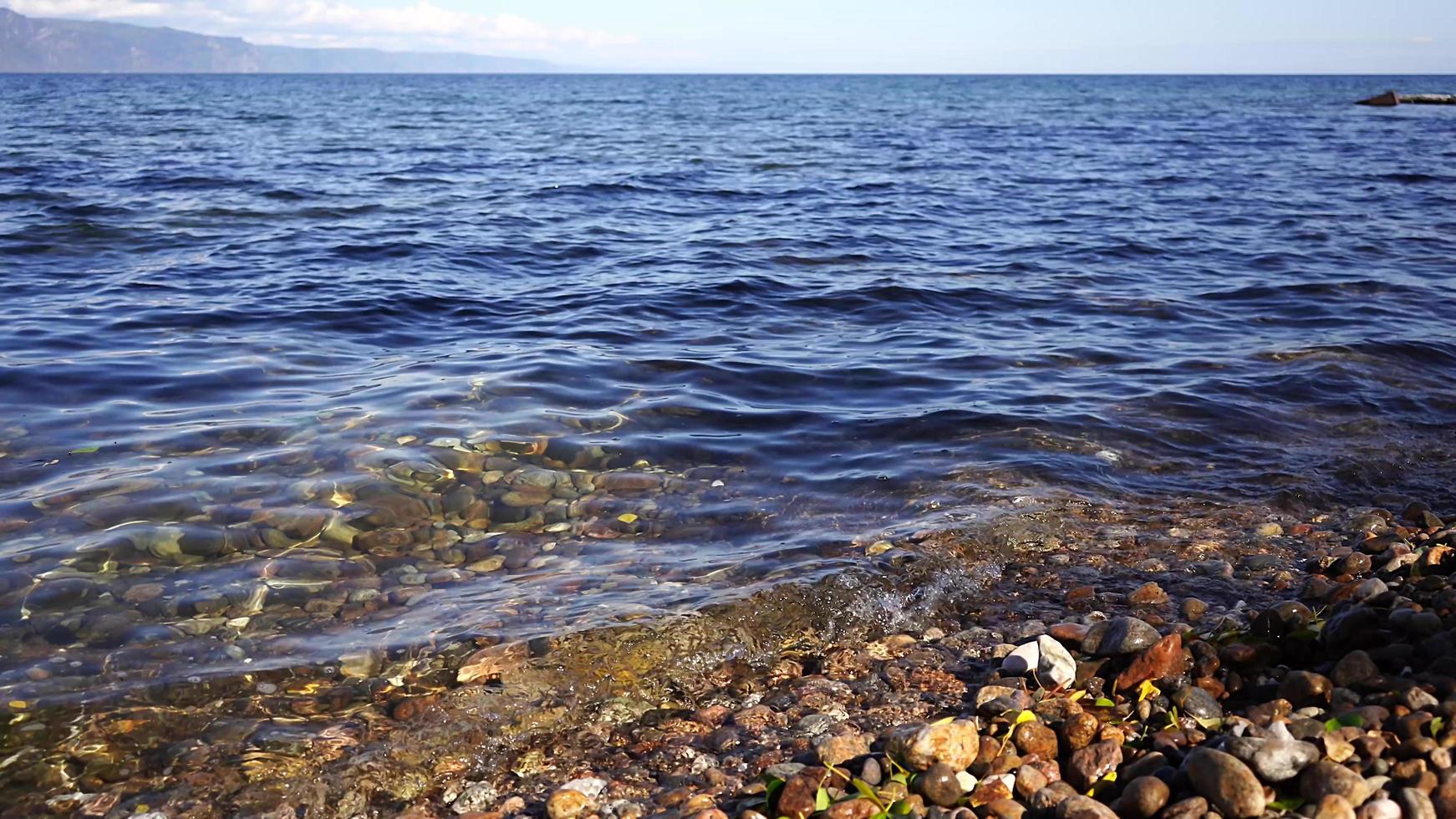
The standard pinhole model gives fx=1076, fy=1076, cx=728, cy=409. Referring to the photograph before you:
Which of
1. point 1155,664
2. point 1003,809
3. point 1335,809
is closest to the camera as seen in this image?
point 1335,809

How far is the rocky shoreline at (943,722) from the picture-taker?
327 centimetres

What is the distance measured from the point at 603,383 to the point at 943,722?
5.32 metres

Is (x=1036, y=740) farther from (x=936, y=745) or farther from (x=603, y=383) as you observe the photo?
(x=603, y=383)

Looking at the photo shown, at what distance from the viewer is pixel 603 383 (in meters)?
8.47

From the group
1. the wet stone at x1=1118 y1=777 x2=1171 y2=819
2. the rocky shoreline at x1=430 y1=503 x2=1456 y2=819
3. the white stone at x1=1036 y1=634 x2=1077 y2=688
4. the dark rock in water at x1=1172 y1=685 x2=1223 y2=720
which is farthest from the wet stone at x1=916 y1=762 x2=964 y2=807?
the dark rock in water at x1=1172 y1=685 x2=1223 y2=720

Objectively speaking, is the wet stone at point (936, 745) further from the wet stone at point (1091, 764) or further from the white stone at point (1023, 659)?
the white stone at point (1023, 659)

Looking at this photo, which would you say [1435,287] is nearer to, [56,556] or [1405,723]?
[1405,723]

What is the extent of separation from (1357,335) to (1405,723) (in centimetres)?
788

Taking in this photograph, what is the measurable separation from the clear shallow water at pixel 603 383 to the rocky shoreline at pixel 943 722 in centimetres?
57

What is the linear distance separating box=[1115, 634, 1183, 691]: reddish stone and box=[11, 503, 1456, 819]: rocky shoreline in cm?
1

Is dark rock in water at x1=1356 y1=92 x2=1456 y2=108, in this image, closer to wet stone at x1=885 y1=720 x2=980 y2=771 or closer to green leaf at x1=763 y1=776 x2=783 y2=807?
wet stone at x1=885 y1=720 x2=980 y2=771

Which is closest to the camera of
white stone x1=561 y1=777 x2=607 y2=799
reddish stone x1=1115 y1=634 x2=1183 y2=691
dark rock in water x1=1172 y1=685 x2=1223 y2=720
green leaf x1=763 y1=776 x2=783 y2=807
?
green leaf x1=763 y1=776 x2=783 y2=807

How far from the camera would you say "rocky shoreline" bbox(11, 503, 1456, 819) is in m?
3.27

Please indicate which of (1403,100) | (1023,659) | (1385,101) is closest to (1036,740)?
(1023,659)
